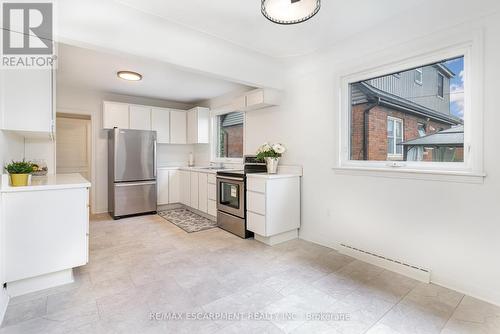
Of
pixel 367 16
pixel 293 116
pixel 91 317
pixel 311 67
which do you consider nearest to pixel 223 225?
pixel 293 116

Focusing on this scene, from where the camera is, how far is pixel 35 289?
2115 mm

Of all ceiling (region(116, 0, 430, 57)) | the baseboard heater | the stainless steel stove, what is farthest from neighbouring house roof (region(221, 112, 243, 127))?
the baseboard heater

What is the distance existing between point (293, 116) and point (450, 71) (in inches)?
70.4

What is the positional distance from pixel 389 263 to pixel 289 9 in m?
2.55

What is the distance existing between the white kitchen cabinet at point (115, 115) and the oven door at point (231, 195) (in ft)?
7.67

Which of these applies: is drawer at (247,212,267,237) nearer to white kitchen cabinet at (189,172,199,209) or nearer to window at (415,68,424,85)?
white kitchen cabinet at (189,172,199,209)

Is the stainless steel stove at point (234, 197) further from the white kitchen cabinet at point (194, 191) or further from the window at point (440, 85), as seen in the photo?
the window at point (440, 85)

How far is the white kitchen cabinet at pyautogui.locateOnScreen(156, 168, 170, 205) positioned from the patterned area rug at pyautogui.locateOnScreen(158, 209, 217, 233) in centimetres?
25

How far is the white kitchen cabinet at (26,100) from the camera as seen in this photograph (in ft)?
6.77

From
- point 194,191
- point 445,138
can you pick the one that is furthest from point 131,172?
point 445,138

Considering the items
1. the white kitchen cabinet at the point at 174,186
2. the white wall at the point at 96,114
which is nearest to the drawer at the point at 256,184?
the white kitchen cabinet at the point at 174,186

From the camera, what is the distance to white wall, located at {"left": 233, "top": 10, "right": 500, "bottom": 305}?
2.00 m

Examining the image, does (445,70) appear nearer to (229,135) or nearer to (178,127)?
(229,135)

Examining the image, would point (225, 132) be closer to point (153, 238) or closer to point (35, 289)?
point (153, 238)
